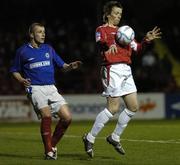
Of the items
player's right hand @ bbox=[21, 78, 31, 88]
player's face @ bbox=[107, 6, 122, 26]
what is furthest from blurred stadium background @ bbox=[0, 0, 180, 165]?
player's right hand @ bbox=[21, 78, 31, 88]

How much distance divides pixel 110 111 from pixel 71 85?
17.9 meters

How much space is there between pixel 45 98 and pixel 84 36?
21.4m

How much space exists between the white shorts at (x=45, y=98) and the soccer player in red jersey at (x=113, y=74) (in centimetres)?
67

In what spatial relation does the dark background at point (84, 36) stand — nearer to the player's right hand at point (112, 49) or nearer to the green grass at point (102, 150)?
the green grass at point (102, 150)

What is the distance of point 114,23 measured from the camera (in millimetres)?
11352

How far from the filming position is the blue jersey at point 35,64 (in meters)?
11.2

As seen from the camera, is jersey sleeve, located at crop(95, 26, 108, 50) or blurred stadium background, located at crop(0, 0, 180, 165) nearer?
jersey sleeve, located at crop(95, 26, 108, 50)

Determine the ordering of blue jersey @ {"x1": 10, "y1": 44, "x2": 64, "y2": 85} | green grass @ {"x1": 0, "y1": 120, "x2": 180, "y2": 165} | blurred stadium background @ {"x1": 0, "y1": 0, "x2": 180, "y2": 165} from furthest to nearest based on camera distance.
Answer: blurred stadium background @ {"x1": 0, "y1": 0, "x2": 180, "y2": 165} → blue jersey @ {"x1": 10, "y1": 44, "x2": 64, "y2": 85} → green grass @ {"x1": 0, "y1": 120, "x2": 180, "y2": 165}

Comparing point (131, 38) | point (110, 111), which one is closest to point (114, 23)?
point (131, 38)

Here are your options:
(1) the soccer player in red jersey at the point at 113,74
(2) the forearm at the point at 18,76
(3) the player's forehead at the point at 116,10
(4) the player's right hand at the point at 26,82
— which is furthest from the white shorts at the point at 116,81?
(2) the forearm at the point at 18,76

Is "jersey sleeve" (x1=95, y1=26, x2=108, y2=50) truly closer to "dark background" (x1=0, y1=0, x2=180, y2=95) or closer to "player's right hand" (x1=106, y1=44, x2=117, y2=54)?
"player's right hand" (x1=106, y1=44, x2=117, y2=54)

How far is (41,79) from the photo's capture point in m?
11.2

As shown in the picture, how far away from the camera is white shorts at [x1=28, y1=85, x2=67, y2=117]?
1109 cm

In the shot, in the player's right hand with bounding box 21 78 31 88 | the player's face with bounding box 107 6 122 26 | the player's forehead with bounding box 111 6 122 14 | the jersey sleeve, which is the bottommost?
the player's right hand with bounding box 21 78 31 88
